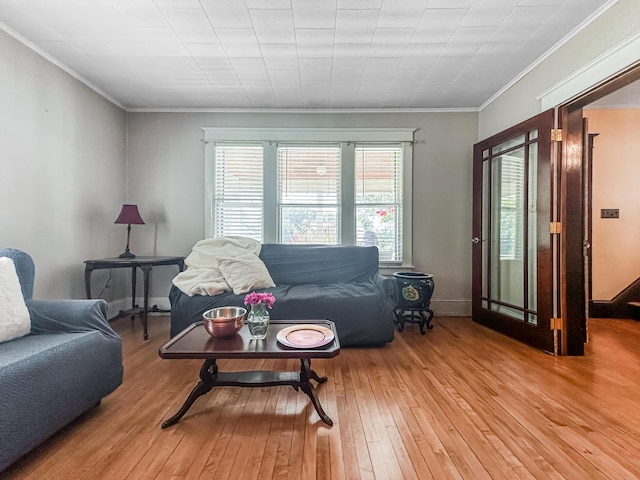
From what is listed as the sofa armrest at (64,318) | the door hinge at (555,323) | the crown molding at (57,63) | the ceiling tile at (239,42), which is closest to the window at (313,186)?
the crown molding at (57,63)

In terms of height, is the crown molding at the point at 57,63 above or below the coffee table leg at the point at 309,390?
above

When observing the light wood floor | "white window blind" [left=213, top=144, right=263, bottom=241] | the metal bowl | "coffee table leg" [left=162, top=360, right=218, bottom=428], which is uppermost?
"white window blind" [left=213, top=144, right=263, bottom=241]

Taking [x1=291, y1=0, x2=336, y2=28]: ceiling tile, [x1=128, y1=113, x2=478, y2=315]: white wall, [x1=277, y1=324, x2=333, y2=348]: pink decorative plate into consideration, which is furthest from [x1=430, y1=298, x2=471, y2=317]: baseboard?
[x1=291, y1=0, x2=336, y2=28]: ceiling tile

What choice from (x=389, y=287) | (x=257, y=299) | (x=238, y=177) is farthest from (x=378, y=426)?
(x=238, y=177)

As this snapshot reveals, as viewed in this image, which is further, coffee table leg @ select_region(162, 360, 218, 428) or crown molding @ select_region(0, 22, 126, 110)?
crown molding @ select_region(0, 22, 126, 110)

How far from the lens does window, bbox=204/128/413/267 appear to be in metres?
3.98

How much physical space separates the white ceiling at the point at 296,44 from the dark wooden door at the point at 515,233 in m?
0.74

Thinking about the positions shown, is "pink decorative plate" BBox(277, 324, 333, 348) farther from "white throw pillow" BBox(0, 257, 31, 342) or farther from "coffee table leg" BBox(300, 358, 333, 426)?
"white throw pillow" BBox(0, 257, 31, 342)

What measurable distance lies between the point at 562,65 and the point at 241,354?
3316 mm

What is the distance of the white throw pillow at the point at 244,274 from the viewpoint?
9.98 ft

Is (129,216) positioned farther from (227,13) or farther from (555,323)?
(555,323)

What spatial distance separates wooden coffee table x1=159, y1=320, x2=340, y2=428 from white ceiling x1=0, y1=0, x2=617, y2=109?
220 centimetres

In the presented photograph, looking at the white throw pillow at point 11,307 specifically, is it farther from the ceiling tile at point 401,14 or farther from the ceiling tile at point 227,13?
the ceiling tile at point 401,14

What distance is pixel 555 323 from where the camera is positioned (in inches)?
107
